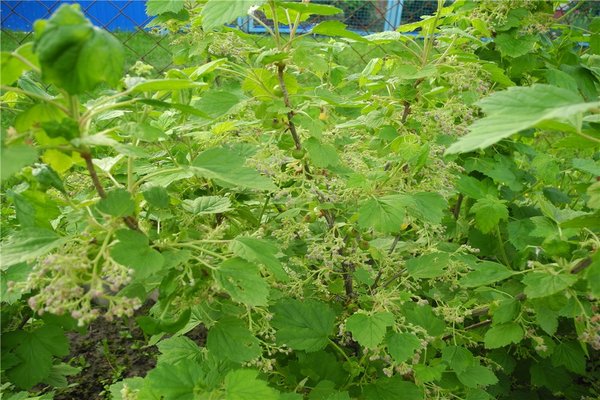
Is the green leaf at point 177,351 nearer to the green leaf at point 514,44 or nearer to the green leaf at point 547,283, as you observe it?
the green leaf at point 547,283

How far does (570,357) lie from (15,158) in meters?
1.99

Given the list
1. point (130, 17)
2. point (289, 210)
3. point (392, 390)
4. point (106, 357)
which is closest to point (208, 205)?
point (289, 210)

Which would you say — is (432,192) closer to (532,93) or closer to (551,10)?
(532,93)

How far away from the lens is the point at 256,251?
1270 mm

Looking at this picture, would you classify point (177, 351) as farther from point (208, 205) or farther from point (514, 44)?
point (514, 44)

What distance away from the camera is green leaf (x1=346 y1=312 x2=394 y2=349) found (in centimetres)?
145

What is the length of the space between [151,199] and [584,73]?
1.97 m

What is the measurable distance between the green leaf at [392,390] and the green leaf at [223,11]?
109 cm

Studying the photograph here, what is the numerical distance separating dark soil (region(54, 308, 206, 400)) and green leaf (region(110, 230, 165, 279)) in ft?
5.21

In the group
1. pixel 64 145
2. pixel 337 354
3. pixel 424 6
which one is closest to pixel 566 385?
pixel 337 354

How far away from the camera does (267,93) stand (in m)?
1.56

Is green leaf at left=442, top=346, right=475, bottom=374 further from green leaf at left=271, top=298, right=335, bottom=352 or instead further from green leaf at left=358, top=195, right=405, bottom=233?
green leaf at left=358, top=195, right=405, bottom=233

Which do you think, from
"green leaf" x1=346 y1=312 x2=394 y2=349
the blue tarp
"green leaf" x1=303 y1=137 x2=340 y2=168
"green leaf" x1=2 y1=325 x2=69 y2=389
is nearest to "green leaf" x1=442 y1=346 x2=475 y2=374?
"green leaf" x1=346 y1=312 x2=394 y2=349

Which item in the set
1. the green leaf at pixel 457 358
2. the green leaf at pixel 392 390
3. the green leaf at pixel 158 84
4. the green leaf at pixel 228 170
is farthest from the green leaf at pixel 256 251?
the green leaf at pixel 457 358
